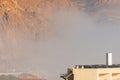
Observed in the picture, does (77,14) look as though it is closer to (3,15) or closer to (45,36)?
(45,36)

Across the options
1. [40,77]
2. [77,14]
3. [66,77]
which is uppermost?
[77,14]

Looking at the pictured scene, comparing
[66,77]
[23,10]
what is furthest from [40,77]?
[66,77]

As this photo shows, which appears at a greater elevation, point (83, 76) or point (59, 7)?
point (59, 7)

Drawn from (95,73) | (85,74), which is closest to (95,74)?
(95,73)

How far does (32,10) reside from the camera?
277ft

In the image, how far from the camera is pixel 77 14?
284 ft

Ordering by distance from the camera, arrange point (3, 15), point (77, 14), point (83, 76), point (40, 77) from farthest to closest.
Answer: point (77, 14) → point (3, 15) → point (40, 77) → point (83, 76)

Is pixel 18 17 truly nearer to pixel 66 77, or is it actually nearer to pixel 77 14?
pixel 77 14

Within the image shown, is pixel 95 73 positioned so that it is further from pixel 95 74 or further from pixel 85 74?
pixel 85 74

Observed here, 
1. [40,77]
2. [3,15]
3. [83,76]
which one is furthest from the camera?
[3,15]

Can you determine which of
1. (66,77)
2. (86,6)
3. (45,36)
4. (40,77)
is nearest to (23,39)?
(45,36)

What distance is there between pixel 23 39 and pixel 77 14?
12609 millimetres

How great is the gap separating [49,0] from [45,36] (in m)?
9.24

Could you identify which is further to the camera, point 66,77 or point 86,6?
point 86,6
